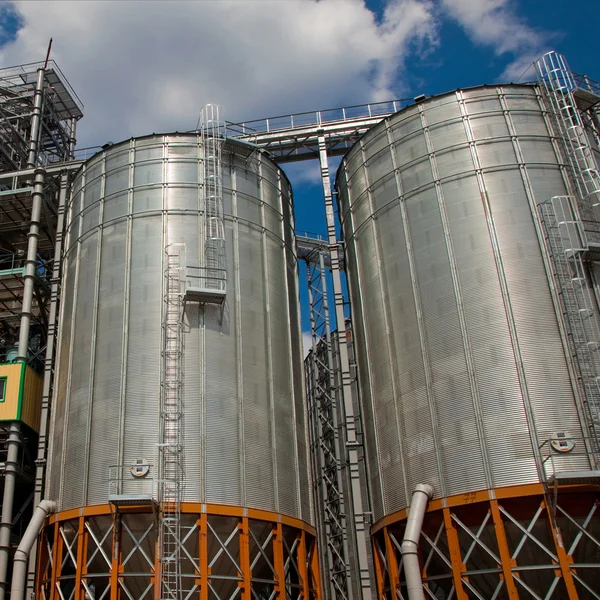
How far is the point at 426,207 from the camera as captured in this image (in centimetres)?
A: 3209

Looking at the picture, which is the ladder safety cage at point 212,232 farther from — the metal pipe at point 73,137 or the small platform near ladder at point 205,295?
the metal pipe at point 73,137

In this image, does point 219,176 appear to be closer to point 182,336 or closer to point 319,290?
point 182,336

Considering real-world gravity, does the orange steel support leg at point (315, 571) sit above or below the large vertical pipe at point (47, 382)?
below

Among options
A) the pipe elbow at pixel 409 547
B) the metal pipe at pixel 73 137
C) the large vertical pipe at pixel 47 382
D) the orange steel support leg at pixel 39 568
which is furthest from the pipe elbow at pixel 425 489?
the metal pipe at pixel 73 137

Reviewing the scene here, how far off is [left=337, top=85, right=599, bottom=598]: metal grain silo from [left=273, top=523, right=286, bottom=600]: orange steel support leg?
13.1 feet

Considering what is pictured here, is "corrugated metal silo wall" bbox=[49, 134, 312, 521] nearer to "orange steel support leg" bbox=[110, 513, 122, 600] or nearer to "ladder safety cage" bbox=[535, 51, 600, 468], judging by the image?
"orange steel support leg" bbox=[110, 513, 122, 600]

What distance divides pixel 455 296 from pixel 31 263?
21.8m

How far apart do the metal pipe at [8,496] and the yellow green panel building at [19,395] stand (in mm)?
581

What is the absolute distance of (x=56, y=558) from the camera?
28.0 metres

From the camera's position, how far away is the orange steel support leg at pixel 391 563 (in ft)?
90.9

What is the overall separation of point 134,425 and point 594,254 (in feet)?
63.9

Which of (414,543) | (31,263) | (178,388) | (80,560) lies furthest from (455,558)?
(31,263)

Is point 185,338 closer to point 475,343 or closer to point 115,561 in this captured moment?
point 115,561

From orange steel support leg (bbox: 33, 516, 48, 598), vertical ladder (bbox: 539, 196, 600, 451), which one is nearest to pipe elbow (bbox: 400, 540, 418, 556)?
vertical ladder (bbox: 539, 196, 600, 451)
